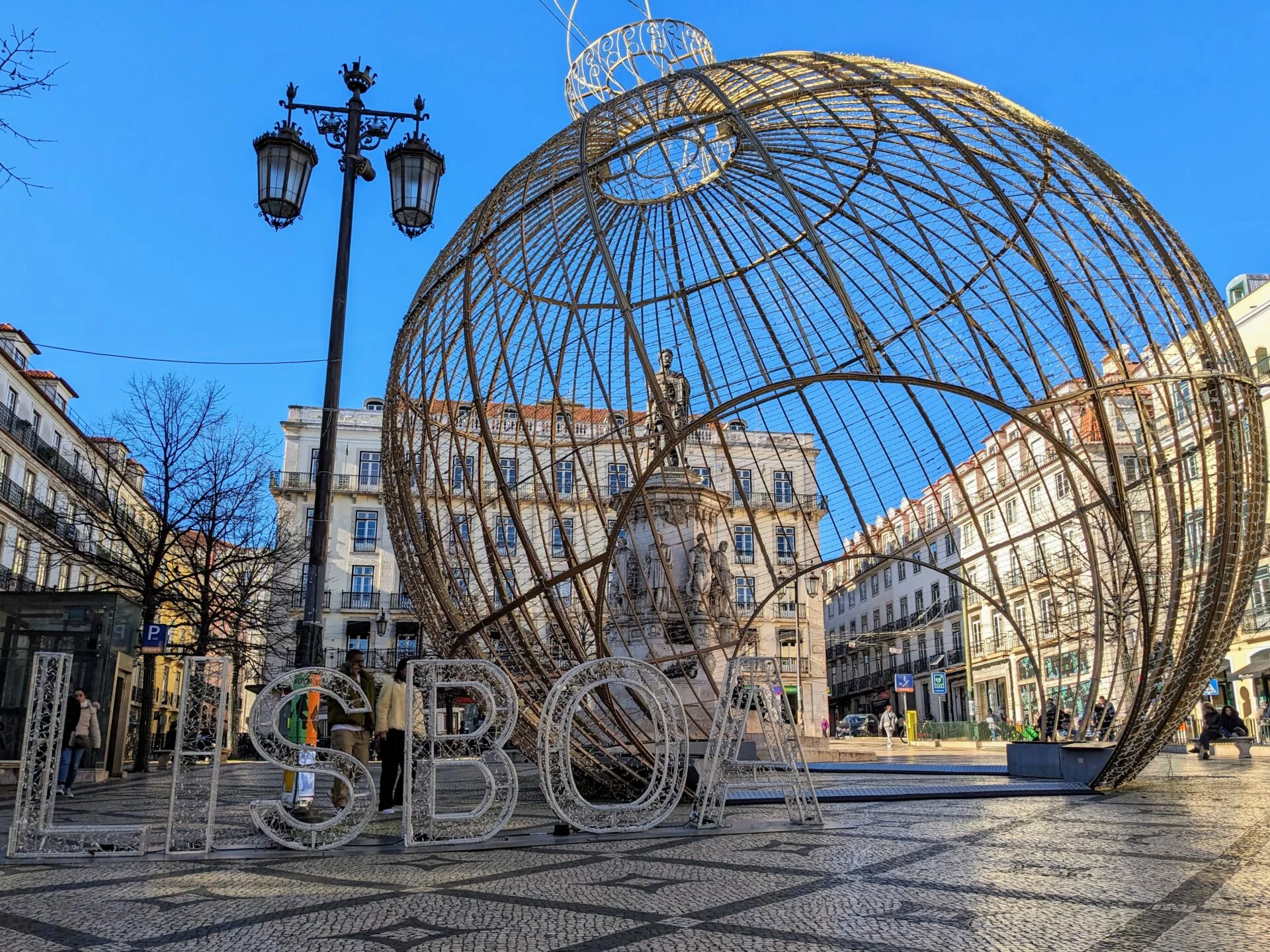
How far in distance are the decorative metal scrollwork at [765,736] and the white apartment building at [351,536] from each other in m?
33.6

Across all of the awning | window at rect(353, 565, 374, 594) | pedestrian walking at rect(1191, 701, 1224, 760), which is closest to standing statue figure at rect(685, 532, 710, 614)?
pedestrian walking at rect(1191, 701, 1224, 760)

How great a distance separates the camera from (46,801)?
17.9 ft

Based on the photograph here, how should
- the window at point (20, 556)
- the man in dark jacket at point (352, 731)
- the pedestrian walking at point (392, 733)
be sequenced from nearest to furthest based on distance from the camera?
the man in dark jacket at point (352, 731) < the pedestrian walking at point (392, 733) < the window at point (20, 556)

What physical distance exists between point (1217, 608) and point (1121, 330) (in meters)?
2.27

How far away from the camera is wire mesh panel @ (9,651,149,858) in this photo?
532 centimetres

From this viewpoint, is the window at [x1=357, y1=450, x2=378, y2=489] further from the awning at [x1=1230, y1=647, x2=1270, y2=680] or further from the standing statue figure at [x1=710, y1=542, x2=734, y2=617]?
the awning at [x1=1230, y1=647, x2=1270, y2=680]

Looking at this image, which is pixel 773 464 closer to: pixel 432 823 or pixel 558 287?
pixel 558 287

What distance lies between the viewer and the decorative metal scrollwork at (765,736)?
6215 mm

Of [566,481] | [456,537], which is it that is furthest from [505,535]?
[566,481]

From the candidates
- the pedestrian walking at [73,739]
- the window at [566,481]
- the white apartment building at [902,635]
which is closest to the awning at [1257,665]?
the white apartment building at [902,635]

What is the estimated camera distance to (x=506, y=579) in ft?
24.9

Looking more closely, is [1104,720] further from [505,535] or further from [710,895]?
[710,895]

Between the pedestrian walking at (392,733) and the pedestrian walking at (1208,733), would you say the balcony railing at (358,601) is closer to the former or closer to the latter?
the pedestrian walking at (1208,733)

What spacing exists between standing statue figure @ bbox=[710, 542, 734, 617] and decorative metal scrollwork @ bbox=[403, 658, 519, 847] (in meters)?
5.94
